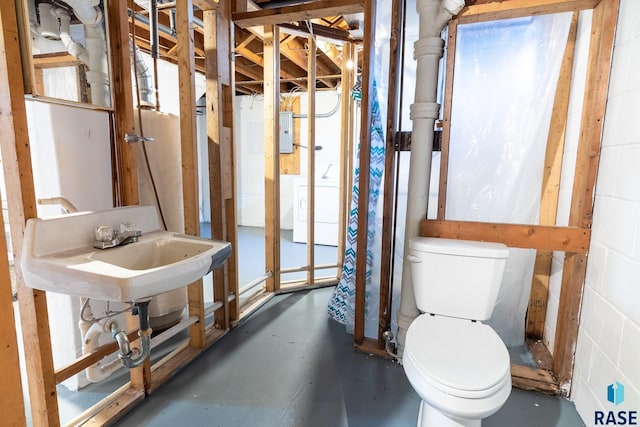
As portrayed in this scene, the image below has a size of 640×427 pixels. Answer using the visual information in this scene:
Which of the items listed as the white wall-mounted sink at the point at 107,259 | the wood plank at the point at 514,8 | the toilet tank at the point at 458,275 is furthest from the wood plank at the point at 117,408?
the wood plank at the point at 514,8

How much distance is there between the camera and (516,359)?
1968 millimetres

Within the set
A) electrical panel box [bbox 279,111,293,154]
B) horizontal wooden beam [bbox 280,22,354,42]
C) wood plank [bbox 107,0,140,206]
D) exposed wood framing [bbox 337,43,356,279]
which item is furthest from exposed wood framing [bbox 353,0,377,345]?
electrical panel box [bbox 279,111,293,154]

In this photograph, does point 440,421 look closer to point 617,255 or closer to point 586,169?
point 617,255

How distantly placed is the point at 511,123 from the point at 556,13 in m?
0.53

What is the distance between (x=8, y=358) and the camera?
115 cm

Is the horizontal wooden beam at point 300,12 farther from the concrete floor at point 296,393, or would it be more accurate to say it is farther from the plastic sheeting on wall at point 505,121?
the concrete floor at point 296,393

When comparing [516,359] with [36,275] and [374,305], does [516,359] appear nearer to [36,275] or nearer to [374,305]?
[374,305]

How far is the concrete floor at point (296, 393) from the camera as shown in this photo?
153 centimetres

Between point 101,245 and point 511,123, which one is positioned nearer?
point 101,245

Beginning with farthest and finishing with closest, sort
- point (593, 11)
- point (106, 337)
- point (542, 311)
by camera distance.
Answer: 1. point (542, 311)
2. point (106, 337)
3. point (593, 11)

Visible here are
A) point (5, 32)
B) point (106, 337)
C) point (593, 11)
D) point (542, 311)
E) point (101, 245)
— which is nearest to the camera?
point (5, 32)

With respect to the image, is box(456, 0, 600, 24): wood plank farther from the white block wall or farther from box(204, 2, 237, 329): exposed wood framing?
box(204, 2, 237, 329): exposed wood framing

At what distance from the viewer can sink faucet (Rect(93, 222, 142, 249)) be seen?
4.17 ft

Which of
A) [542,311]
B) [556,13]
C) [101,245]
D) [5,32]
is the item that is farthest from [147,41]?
[542,311]
